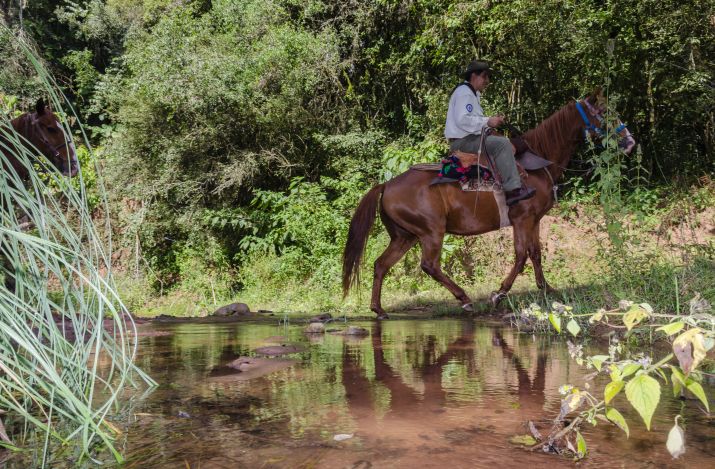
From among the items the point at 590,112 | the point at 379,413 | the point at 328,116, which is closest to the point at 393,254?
the point at 590,112

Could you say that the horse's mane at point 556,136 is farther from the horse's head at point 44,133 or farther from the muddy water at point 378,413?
the horse's head at point 44,133

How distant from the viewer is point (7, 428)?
2602mm

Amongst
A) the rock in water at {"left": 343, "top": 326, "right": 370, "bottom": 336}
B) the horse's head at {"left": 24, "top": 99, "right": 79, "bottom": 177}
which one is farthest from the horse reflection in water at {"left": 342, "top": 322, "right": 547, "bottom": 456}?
the horse's head at {"left": 24, "top": 99, "right": 79, "bottom": 177}

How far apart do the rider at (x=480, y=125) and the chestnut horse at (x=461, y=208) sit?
0.97ft

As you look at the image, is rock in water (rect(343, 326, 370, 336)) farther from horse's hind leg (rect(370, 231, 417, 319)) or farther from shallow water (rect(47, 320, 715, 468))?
horse's hind leg (rect(370, 231, 417, 319))

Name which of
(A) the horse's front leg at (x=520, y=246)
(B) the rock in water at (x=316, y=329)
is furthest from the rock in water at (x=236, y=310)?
(A) the horse's front leg at (x=520, y=246)

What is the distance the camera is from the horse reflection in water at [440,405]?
233 centimetres

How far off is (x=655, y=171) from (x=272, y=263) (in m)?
9.22

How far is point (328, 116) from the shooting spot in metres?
16.2

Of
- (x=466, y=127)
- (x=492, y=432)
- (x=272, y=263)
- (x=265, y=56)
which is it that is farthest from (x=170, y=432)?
(x=265, y=56)

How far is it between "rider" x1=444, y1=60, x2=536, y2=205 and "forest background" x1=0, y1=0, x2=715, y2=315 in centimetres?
392

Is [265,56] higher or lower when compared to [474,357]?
higher

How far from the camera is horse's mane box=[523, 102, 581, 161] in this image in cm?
778

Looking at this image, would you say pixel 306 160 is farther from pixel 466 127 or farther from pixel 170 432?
pixel 170 432
